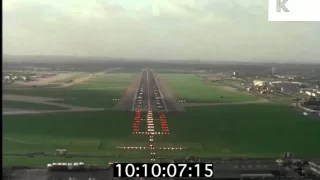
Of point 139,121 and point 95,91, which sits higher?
point 95,91

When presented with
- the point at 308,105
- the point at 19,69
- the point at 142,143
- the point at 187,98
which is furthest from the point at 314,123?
the point at 19,69

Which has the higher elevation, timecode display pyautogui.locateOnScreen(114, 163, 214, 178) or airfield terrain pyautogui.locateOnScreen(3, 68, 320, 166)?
airfield terrain pyautogui.locateOnScreen(3, 68, 320, 166)

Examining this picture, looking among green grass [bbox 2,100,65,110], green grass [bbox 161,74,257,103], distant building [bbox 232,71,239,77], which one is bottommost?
green grass [bbox 2,100,65,110]

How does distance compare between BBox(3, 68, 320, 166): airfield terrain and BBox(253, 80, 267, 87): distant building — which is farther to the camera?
BBox(253, 80, 267, 87): distant building

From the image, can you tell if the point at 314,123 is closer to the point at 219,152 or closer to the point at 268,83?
the point at 268,83

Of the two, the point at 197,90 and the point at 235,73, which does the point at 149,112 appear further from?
the point at 235,73

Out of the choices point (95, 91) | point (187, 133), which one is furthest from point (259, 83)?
point (95, 91)

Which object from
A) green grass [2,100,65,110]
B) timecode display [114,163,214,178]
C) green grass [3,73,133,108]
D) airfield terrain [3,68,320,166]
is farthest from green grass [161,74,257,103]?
green grass [2,100,65,110]

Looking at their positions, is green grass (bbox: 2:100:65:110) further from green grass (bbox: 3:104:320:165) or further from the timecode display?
the timecode display
